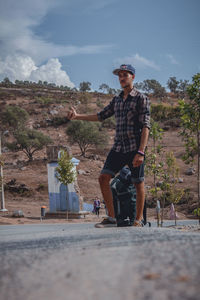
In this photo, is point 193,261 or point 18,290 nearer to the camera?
point 18,290

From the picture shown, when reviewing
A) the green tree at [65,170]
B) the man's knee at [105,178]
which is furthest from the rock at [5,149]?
the man's knee at [105,178]

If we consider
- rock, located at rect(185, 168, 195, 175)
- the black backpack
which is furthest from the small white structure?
the black backpack

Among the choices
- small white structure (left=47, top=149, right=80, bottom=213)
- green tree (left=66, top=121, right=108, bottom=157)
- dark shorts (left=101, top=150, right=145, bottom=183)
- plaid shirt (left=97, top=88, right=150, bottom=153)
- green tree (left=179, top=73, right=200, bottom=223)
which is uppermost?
green tree (left=66, top=121, right=108, bottom=157)

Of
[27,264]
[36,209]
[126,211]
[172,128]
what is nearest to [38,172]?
[36,209]

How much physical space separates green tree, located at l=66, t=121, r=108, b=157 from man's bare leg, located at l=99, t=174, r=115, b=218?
38918 millimetres

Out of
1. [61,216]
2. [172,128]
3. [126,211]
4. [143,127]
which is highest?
[172,128]

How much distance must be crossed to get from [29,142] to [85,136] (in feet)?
22.3

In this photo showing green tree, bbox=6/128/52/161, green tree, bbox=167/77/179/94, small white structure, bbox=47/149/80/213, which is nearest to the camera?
small white structure, bbox=47/149/80/213

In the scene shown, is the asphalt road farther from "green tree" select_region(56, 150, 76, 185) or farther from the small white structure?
the small white structure

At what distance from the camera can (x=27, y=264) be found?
2.10 metres

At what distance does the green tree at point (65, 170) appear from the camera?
79.5ft

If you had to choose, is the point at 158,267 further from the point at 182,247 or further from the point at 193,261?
the point at 182,247

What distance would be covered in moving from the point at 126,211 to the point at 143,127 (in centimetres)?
138

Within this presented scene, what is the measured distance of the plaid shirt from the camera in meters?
4.61
